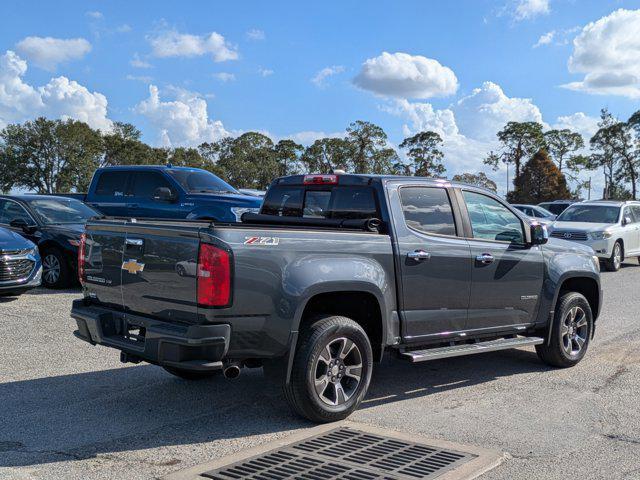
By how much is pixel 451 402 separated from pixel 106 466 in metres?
2.84

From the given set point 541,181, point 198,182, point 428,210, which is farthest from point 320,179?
point 541,181

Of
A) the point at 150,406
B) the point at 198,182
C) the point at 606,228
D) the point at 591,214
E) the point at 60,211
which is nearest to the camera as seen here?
the point at 150,406

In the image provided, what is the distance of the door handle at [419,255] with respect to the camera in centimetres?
554

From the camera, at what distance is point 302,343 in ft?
16.0

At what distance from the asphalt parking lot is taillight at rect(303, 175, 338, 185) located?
1.86 metres

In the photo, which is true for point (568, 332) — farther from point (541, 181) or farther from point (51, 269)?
point (541, 181)

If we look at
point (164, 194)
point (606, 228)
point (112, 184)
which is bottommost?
point (606, 228)

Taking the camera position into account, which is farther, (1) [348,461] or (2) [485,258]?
(2) [485,258]

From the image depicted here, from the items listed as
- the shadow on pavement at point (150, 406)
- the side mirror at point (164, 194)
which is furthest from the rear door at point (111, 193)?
the shadow on pavement at point (150, 406)

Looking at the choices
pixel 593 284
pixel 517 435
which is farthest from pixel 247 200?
pixel 517 435

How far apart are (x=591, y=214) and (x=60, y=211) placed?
13290 millimetres

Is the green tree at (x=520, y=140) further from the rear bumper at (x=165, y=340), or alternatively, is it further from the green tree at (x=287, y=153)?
the rear bumper at (x=165, y=340)

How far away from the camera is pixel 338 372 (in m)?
5.13

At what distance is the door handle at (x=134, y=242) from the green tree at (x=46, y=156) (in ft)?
144
